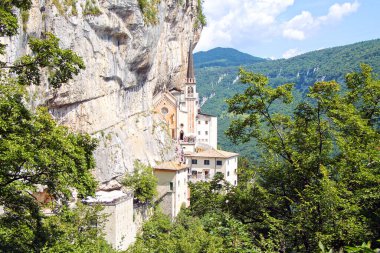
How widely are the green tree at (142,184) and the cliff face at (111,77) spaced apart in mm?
1405

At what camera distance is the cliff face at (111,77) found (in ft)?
123

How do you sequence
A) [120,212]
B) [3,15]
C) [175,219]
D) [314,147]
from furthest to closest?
[175,219] → [120,212] → [314,147] → [3,15]

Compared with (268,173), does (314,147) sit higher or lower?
higher

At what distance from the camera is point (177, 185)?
52.9 meters

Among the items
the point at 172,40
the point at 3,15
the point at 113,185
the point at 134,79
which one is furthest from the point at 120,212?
the point at 172,40

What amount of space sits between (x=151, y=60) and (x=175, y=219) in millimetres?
20125

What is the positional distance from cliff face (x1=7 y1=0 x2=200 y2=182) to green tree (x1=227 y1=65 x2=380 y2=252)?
20296 mm

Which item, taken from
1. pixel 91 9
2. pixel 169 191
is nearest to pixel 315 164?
pixel 91 9

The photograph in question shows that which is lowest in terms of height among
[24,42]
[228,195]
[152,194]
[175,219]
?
[175,219]

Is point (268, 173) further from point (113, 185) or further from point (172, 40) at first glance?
point (172, 40)

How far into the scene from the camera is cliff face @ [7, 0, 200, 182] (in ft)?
123

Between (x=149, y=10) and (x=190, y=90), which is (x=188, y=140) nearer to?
(x=190, y=90)

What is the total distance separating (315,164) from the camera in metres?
14.4

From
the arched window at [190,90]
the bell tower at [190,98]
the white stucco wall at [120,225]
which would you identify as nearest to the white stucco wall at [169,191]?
the white stucco wall at [120,225]
